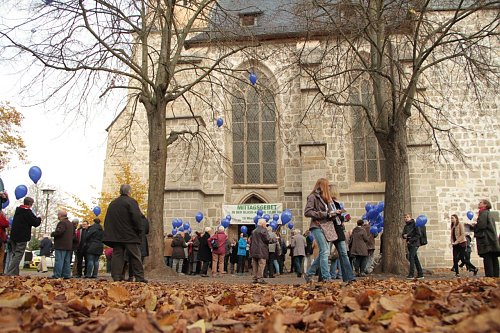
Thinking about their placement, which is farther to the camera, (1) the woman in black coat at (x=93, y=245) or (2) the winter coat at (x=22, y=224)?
(1) the woman in black coat at (x=93, y=245)

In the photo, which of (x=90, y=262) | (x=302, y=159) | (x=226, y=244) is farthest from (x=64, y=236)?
(x=302, y=159)

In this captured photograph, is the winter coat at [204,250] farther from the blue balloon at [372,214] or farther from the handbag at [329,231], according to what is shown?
the handbag at [329,231]

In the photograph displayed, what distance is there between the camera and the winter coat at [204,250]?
602 inches

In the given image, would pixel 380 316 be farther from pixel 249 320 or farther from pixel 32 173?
pixel 32 173

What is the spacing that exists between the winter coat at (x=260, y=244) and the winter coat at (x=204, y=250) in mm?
4651

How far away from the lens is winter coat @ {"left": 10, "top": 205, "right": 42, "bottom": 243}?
921 cm

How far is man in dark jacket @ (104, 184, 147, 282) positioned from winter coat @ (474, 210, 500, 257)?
615cm

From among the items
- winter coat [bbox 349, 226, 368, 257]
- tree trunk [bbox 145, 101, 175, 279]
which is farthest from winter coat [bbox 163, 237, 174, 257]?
winter coat [bbox 349, 226, 368, 257]

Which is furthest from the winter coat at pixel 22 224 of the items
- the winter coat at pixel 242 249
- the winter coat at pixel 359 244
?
the winter coat at pixel 242 249

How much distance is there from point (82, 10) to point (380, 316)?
10.7 m

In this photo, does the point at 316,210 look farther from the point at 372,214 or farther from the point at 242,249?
the point at 372,214

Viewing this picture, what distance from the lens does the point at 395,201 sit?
12062mm

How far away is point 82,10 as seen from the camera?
10.8 m

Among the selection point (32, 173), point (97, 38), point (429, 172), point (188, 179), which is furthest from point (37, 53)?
point (429, 172)
